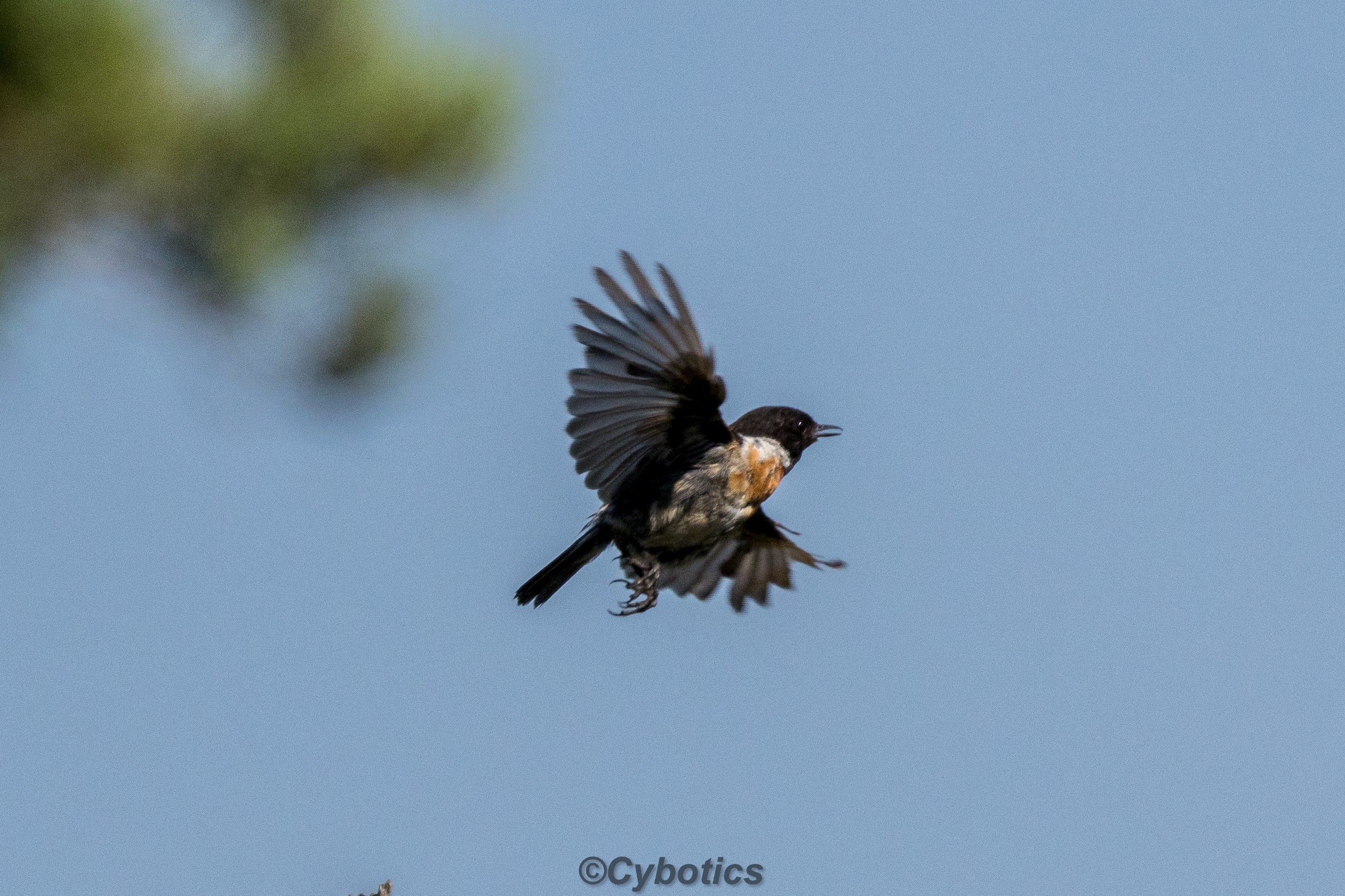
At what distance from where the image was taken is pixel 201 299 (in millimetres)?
5441

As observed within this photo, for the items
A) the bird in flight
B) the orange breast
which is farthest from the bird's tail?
the orange breast

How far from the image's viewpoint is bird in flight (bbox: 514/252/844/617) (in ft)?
16.1

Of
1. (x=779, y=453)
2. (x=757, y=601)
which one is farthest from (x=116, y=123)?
(x=757, y=601)

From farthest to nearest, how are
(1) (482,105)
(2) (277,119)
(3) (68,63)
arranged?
1. (1) (482,105)
2. (2) (277,119)
3. (3) (68,63)

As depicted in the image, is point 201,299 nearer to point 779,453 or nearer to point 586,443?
point 586,443

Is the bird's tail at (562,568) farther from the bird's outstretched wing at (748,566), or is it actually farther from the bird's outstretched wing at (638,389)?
the bird's outstretched wing at (748,566)

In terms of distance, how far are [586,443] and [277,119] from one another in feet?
4.55

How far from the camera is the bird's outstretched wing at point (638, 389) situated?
4.86 m

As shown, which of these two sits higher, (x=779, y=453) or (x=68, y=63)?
(x=68, y=63)

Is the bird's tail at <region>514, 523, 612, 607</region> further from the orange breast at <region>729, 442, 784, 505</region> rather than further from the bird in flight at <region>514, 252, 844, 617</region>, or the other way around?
the orange breast at <region>729, 442, 784, 505</region>

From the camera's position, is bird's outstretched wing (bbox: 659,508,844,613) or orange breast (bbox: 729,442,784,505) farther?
bird's outstretched wing (bbox: 659,508,844,613)

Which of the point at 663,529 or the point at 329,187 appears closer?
the point at 663,529

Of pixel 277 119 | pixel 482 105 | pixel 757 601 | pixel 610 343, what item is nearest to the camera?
pixel 610 343

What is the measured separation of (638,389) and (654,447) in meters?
0.25
